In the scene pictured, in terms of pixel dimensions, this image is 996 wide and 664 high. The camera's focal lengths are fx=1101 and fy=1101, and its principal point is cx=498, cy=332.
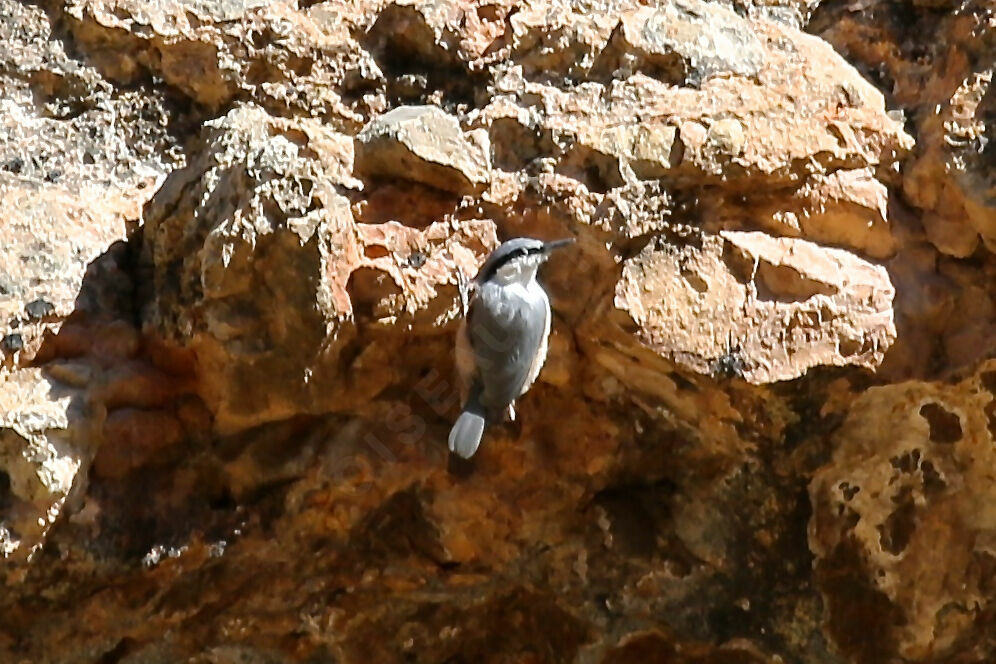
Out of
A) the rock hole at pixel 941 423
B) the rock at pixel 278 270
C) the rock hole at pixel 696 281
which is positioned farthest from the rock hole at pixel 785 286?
the rock at pixel 278 270

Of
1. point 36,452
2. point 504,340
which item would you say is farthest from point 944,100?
point 36,452

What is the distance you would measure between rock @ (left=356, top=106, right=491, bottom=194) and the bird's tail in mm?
452

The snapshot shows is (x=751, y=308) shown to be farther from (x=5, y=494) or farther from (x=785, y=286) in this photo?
(x=5, y=494)

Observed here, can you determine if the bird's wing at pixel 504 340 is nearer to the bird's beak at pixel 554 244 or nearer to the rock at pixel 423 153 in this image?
the bird's beak at pixel 554 244

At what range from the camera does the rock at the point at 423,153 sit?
2330mm

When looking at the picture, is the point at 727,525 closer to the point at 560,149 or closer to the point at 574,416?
the point at 574,416

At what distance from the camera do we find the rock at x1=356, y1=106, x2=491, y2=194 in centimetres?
233

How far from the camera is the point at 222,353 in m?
2.27

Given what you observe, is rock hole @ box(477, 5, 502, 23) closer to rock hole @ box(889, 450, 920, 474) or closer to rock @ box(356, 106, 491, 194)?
rock @ box(356, 106, 491, 194)

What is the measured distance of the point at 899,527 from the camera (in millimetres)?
2660

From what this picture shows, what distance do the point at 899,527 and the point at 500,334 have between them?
3.72ft

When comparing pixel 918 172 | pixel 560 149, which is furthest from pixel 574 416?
pixel 918 172

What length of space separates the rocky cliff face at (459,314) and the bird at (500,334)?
89 mm

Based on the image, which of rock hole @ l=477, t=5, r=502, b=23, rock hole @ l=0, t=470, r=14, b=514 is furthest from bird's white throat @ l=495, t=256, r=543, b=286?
rock hole @ l=0, t=470, r=14, b=514
